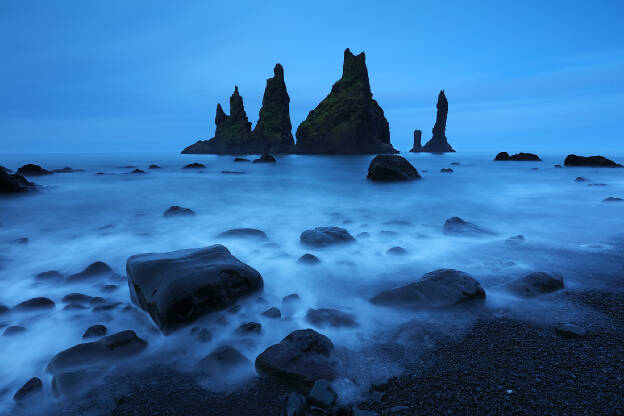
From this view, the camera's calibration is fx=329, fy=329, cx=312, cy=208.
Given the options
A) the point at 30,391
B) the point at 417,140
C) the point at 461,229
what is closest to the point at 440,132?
the point at 417,140

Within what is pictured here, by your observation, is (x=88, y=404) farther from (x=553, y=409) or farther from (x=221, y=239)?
(x=221, y=239)

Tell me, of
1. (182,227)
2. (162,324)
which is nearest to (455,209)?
(182,227)

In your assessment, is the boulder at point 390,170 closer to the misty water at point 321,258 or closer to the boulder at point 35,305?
the misty water at point 321,258

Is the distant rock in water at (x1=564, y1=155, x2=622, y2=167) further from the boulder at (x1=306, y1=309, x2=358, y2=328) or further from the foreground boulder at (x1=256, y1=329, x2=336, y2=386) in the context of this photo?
the foreground boulder at (x1=256, y1=329, x2=336, y2=386)

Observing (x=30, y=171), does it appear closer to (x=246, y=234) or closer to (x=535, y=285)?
(x=246, y=234)

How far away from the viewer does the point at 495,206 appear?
10.3 m

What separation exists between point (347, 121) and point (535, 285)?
77.1m

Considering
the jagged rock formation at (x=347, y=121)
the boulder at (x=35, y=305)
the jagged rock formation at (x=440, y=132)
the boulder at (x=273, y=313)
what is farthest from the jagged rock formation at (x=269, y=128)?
the boulder at (x=273, y=313)

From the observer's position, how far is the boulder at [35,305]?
3.37 m

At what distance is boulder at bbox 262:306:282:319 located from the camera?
3264mm

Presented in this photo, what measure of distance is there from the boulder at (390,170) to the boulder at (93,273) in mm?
13617

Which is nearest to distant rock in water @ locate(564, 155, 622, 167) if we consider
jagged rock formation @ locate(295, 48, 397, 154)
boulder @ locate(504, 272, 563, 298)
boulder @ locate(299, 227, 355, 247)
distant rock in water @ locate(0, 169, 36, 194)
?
boulder @ locate(299, 227, 355, 247)

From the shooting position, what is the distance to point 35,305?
340 cm

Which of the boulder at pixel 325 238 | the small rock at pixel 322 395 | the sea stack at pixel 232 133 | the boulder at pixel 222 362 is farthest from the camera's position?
the sea stack at pixel 232 133
